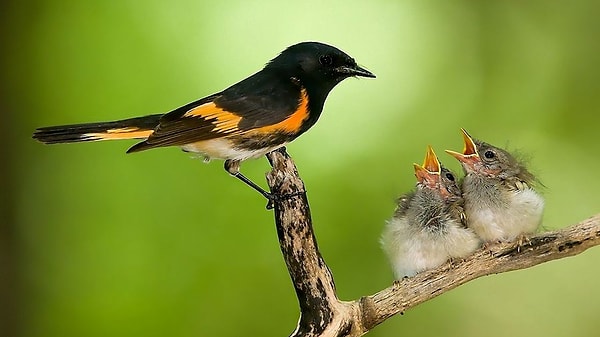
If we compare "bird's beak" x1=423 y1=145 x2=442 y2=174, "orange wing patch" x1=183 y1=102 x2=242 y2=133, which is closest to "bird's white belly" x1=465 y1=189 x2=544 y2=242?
"bird's beak" x1=423 y1=145 x2=442 y2=174

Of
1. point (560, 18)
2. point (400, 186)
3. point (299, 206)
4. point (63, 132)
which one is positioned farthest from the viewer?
point (560, 18)

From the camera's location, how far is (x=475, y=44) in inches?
92.0

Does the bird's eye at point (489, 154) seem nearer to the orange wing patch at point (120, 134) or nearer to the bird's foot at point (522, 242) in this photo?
the bird's foot at point (522, 242)

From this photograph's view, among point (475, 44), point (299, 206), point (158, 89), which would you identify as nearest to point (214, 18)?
point (158, 89)

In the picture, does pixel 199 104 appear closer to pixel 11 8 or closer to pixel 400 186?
pixel 400 186

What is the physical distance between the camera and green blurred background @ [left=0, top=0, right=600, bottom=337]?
7.13ft

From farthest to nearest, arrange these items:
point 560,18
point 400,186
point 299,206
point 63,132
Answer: point 560,18 < point 400,186 < point 299,206 < point 63,132

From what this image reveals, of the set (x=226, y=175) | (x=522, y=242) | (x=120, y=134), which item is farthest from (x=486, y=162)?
(x=226, y=175)

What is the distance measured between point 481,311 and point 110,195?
1003 millimetres

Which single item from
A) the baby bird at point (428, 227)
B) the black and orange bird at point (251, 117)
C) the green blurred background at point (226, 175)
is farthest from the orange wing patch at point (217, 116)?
the green blurred background at point (226, 175)

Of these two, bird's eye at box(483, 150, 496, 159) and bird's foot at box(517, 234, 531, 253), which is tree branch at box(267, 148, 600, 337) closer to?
bird's foot at box(517, 234, 531, 253)

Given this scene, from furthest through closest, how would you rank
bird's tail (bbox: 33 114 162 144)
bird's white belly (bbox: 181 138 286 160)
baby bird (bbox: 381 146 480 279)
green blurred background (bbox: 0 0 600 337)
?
green blurred background (bbox: 0 0 600 337), baby bird (bbox: 381 146 480 279), bird's white belly (bbox: 181 138 286 160), bird's tail (bbox: 33 114 162 144)

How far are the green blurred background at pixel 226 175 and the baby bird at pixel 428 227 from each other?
47 cm

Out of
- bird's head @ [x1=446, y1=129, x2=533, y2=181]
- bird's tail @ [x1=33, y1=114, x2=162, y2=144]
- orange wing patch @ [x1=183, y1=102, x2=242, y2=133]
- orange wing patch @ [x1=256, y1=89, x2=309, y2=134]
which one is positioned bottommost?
bird's head @ [x1=446, y1=129, x2=533, y2=181]
